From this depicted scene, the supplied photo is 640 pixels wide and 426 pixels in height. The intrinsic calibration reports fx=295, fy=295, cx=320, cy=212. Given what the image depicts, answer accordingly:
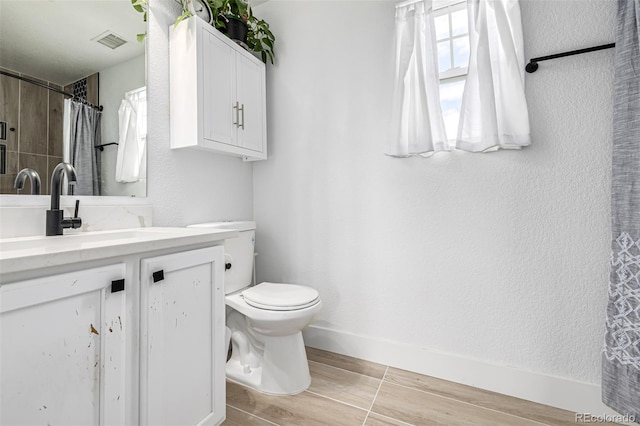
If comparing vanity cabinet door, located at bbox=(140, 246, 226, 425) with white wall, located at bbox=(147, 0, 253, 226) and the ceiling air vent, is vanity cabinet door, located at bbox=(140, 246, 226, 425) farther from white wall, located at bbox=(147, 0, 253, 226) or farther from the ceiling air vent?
the ceiling air vent

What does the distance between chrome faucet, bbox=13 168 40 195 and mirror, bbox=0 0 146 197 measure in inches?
0.5

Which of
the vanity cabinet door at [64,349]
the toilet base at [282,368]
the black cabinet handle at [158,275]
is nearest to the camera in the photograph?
the vanity cabinet door at [64,349]

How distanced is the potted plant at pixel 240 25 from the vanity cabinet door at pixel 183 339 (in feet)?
4.65

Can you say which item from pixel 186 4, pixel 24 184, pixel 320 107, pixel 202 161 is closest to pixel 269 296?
pixel 202 161

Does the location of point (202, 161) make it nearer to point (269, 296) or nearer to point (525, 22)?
point (269, 296)

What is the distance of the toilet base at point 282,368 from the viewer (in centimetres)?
149

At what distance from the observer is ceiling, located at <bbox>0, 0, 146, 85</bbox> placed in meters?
1.13

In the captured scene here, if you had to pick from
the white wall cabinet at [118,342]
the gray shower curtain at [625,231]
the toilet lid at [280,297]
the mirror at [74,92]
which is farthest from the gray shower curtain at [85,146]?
the gray shower curtain at [625,231]

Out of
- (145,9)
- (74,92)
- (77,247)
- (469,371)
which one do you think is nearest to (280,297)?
(77,247)

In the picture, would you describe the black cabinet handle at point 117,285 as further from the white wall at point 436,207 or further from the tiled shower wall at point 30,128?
the white wall at point 436,207

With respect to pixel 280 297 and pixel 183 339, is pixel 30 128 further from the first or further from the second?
pixel 280 297

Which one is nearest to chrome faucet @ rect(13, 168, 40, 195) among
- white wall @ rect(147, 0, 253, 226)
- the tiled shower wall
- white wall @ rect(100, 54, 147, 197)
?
the tiled shower wall

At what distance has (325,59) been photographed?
6.42ft

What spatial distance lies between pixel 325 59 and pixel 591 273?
6.12 ft
